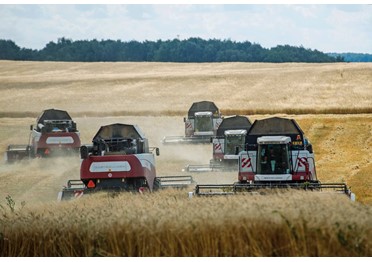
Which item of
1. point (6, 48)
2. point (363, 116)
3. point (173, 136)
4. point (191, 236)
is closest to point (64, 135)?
point (173, 136)

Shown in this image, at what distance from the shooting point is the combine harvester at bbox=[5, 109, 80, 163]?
1403 inches

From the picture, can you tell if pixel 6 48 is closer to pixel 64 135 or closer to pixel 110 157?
pixel 64 135

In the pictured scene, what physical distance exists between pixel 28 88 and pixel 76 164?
1654 inches

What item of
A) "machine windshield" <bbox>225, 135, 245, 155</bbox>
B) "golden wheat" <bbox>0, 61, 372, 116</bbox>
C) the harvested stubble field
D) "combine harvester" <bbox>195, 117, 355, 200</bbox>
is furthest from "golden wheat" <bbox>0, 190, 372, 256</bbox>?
"golden wheat" <bbox>0, 61, 372, 116</bbox>

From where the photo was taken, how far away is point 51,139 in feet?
117

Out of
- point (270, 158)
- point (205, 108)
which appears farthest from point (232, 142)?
point (205, 108)

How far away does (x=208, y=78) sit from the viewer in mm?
79938

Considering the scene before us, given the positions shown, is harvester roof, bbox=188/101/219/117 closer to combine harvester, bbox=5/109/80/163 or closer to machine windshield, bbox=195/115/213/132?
machine windshield, bbox=195/115/213/132

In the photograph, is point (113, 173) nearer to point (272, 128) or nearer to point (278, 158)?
point (278, 158)

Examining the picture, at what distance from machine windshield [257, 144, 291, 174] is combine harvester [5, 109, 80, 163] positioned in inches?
582

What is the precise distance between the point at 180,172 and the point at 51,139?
22.7 feet

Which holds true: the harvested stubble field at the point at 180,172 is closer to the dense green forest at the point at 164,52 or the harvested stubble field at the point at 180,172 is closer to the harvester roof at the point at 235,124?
the harvester roof at the point at 235,124

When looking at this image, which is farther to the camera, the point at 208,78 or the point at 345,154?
the point at 208,78

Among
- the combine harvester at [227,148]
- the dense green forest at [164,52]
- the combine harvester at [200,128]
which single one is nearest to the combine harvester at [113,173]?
the combine harvester at [227,148]
